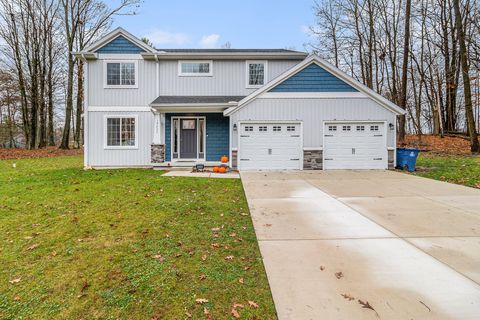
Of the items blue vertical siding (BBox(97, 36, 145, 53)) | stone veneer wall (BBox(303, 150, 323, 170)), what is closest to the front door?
blue vertical siding (BBox(97, 36, 145, 53))

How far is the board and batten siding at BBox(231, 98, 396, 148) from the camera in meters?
12.3

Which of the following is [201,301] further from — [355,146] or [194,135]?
[194,135]

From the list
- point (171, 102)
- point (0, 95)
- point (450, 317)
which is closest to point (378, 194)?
point (450, 317)

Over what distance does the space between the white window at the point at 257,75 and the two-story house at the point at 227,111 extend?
0.05 metres

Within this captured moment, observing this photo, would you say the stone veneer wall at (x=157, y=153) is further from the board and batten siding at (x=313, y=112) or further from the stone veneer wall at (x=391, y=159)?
the stone veneer wall at (x=391, y=159)

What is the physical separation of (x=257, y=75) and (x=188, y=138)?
4817 mm

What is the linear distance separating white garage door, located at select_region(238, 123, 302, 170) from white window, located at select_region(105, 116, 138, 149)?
5.45 metres

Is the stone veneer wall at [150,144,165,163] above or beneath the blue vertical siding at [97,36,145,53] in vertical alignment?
beneath

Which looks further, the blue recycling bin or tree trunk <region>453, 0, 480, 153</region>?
tree trunk <region>453, 0, 480, 153</region>

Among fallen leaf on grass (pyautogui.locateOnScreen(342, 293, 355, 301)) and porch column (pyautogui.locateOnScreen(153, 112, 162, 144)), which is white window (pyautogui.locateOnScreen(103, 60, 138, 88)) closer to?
porch column (pyautogui.locateOnScreen(153, 112, 162, 144))

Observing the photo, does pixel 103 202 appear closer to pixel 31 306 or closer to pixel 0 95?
pixel 31 306

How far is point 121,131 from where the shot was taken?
45.0 ft

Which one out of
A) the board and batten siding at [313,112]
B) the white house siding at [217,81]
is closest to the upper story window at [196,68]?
the white house siding at [217,81]

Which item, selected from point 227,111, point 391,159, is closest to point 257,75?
point 227,111
